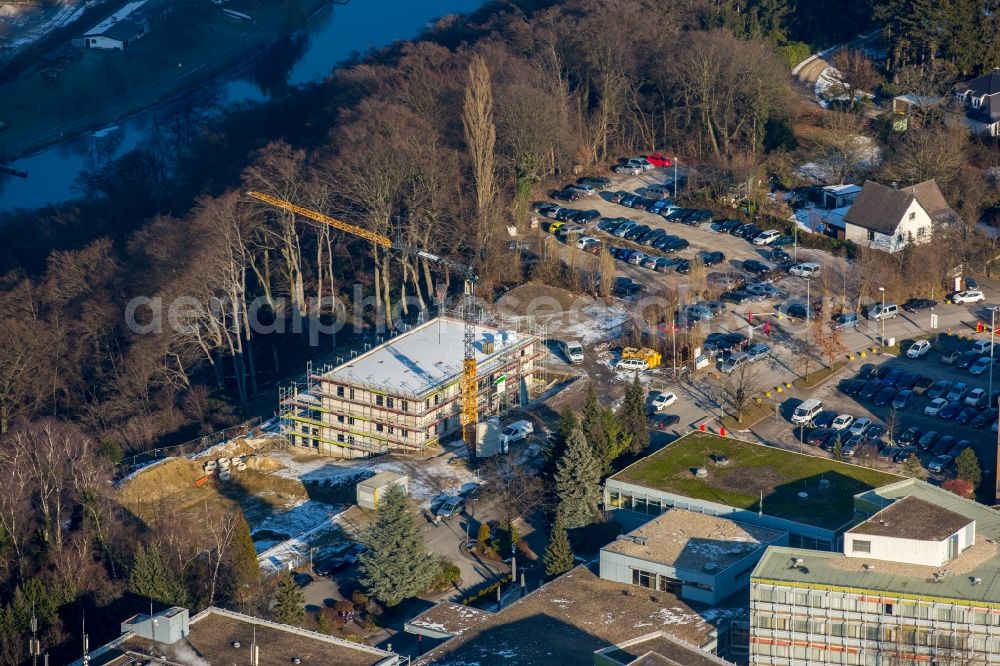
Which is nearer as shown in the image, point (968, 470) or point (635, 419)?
point (968, 470)

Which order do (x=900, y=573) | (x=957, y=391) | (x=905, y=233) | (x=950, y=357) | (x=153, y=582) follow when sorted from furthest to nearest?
(x=905, y=233) < (x=950, y=357) < (x=957, y=391) < (x=153, y=582) < (x=900, y=573)

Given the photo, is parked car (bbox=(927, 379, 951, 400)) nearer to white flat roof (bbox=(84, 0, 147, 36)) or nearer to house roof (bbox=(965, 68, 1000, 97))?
house roof (bbox=(965, 68, 1000, 97))

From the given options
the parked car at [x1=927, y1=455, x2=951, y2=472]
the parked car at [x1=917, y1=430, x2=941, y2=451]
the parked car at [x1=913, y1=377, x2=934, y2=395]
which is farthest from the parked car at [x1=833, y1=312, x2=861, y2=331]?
the parked car at [x1=927, y1=455, x2=951, y2=472]

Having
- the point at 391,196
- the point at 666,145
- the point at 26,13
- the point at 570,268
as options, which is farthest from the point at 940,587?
A: the point at 26,13

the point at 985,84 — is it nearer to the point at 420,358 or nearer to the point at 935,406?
the point at 935,406

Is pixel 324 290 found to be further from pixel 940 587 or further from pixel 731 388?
pixel 940 587

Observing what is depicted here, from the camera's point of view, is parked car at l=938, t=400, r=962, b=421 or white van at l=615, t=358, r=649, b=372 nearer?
parked car at l=938, t=400, r=962, b=421

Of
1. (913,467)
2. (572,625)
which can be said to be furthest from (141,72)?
(572,625)
